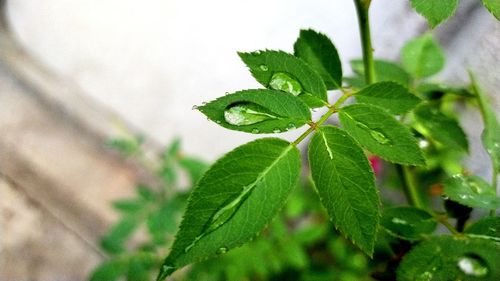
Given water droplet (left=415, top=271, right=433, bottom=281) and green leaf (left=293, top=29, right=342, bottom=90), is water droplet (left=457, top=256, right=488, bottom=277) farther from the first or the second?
green leaf (left=293, top=29, right=342, bottom=90)

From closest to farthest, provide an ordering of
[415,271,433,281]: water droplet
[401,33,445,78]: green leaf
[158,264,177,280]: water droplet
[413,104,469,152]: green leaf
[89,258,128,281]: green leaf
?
[158,264,177,280]: water droplet, [415,271,433,281]: water droplet, [413,104,469,152]: green leaf, [401,33,445,78]: green leaf, [89,258,128,281]: green leaf

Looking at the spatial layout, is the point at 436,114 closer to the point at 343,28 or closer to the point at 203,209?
the point at 203,209

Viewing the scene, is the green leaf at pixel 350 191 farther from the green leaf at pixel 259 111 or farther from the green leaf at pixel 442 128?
the green leaf at pixel 442 128

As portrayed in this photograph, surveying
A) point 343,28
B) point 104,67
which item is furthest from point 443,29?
point 104,67

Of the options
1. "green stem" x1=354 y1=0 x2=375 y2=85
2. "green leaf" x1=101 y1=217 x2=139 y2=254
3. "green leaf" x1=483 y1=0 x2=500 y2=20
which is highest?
"green leaf" x1=101 y1=217 x2=139 y2=254

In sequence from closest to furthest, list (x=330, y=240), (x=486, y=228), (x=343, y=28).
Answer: (x=486, y=228) < (x=343, y=28) < (x=330, y=240)

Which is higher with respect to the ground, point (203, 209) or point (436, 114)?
point (436, 114)

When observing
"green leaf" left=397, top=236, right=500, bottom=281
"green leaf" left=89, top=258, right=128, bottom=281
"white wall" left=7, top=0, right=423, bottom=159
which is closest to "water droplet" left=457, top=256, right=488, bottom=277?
"green leaf" left=397, top=236, right=500, bottom=281
